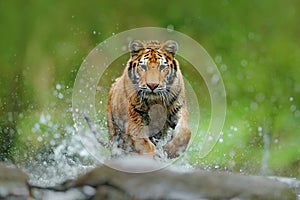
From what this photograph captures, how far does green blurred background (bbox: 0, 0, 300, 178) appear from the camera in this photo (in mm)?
5793

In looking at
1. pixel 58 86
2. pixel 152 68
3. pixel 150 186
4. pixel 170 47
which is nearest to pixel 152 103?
pixel 152 68

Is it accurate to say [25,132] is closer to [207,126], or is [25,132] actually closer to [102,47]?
[102,47]

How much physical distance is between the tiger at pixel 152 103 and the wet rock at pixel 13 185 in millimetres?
977

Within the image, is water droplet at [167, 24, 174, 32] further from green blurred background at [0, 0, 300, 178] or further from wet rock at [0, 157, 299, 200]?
wet rock at [0, 157, 299, 200]

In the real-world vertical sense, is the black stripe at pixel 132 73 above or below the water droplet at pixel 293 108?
below

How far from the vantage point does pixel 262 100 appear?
19.8 ft

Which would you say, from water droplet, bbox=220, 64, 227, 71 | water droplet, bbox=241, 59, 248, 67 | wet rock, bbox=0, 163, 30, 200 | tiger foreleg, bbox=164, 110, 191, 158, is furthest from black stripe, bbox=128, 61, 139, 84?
water droplet, bbox=241, 59, 248, 67

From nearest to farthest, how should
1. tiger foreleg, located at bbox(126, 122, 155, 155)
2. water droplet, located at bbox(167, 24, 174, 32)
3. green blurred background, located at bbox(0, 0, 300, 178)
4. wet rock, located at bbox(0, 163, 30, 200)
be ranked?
wet rock, located at bbox(0, 163, 30, 200), tiger foreleg, located at bbox(126, 122, 155, 155), green blurred background, located at bbox(0, 0, 300, 178), water droplet, located at bbox(167, 24, 174, 32)

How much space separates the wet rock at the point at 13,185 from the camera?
2.88m

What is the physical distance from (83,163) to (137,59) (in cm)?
112

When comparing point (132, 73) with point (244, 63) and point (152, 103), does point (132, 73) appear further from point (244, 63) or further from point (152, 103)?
point (244, 63)

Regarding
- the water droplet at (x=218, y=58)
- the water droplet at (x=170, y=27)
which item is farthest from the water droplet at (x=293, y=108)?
the water droplet at (x=170, y=27)

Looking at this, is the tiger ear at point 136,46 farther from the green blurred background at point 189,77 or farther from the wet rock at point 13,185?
the green blurred background at point 189,77

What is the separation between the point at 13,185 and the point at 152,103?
3.85 ft
